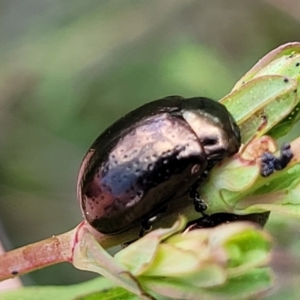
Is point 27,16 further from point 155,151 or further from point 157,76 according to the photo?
point 155,151

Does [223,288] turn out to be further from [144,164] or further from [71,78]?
[71,78]

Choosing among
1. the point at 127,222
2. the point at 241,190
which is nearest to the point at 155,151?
the point at 127,222

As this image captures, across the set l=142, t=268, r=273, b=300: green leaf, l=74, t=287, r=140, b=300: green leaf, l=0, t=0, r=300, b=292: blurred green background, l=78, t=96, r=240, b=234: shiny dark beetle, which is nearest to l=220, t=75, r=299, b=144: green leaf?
l=78, t=96, r=240, b=234: shiny dark beetle

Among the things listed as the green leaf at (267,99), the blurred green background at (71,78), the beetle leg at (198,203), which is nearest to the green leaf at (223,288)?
the beetle leg at (198,203)

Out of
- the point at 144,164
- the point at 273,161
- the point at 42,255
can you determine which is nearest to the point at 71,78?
the point at 144,164

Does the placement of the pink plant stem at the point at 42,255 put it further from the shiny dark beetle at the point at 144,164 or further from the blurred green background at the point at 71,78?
the blurred green background at the point at 71,78

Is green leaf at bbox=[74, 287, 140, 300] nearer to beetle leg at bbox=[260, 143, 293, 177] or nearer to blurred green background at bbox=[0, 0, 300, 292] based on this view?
beetle leg at bbox=[260, 143, 293, 177]

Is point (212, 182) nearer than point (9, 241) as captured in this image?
Yes
